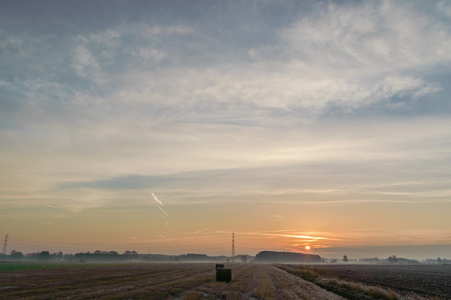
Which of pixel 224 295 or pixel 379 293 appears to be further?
pixel 379 293

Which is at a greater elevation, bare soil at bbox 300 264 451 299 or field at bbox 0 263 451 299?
field at bbox 0 263 451 299

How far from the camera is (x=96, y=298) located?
25.8m

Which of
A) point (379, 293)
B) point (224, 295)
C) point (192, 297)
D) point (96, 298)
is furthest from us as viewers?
point (379, 293)

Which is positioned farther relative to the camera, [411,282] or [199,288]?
[411,282]

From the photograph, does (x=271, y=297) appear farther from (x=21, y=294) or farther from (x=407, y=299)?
(x=21, y=294)

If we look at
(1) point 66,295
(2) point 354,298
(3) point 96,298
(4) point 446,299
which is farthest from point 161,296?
(4) point 446,299

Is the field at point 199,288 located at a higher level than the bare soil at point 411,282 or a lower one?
higher

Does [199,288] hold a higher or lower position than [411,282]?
higher

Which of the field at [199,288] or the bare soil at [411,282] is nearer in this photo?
the field at [199,288]

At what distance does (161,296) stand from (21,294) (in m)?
12.0

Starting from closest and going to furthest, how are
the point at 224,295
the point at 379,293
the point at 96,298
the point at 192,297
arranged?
1. the point at 96,298
2. the point at 192,297
3. the point at 224,295
4. the point at 379,293

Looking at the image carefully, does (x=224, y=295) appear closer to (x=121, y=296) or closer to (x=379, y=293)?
(x=121, y=296)

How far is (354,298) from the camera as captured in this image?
32.2m

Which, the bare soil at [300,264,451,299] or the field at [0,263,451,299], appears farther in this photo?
the bare soil at [300,264,451,299]
